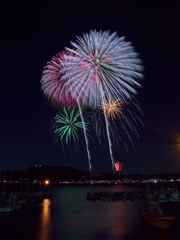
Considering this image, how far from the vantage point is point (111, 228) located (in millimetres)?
31000

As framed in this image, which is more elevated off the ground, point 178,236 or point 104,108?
Result: point 104,108

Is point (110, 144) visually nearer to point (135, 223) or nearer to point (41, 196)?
point (135, 223)

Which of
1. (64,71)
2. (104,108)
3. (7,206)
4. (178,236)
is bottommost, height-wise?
(178,236)

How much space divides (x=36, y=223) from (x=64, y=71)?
21.0 metres

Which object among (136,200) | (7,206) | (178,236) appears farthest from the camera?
(136,200)

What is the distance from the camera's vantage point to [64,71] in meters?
28.0

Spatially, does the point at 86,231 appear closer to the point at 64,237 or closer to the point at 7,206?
the point at 64,237

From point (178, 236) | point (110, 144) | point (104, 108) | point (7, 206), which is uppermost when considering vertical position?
point (104, 108)

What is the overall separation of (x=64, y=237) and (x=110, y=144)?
1108cm

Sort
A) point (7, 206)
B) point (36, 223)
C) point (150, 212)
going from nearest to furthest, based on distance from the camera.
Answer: point (150, 212)
point (36, 223)
point (7, 206)

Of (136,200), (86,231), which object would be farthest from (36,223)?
(136,200)

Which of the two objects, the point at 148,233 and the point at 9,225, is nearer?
the point at 148,233

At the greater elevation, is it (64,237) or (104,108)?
(104,108)

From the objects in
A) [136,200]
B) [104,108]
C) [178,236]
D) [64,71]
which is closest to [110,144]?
[104,108]
